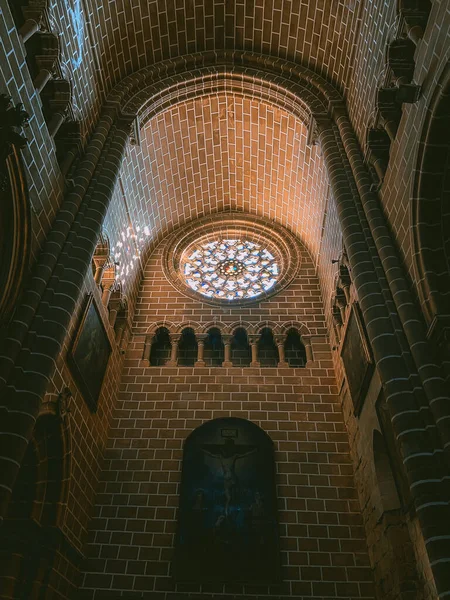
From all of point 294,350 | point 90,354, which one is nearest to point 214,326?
point 294,350

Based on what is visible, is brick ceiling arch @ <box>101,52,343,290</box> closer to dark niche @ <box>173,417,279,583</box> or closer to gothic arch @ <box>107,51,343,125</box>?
gothic arch @ <box>107,51,343,125</box>

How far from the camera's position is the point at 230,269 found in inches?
514

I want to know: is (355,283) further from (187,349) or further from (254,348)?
(187,349)

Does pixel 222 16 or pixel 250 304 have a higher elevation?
pixel 222 16

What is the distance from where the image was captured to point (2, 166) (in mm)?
5594

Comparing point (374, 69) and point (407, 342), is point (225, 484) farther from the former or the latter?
point (374, 69)

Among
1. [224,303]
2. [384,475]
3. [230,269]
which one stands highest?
[230,269]

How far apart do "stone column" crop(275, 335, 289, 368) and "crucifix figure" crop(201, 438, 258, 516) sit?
211 centimetres

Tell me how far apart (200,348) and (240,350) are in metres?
0.92

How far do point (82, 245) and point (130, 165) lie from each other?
416 cm

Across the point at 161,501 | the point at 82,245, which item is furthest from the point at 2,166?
the point at 161,501

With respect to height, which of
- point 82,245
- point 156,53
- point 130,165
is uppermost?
point 156,53

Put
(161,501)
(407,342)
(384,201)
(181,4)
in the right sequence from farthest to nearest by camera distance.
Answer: (181,4) < (161,501) < (384,201) < (407,342)

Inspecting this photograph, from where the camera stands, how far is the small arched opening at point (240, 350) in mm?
10820
